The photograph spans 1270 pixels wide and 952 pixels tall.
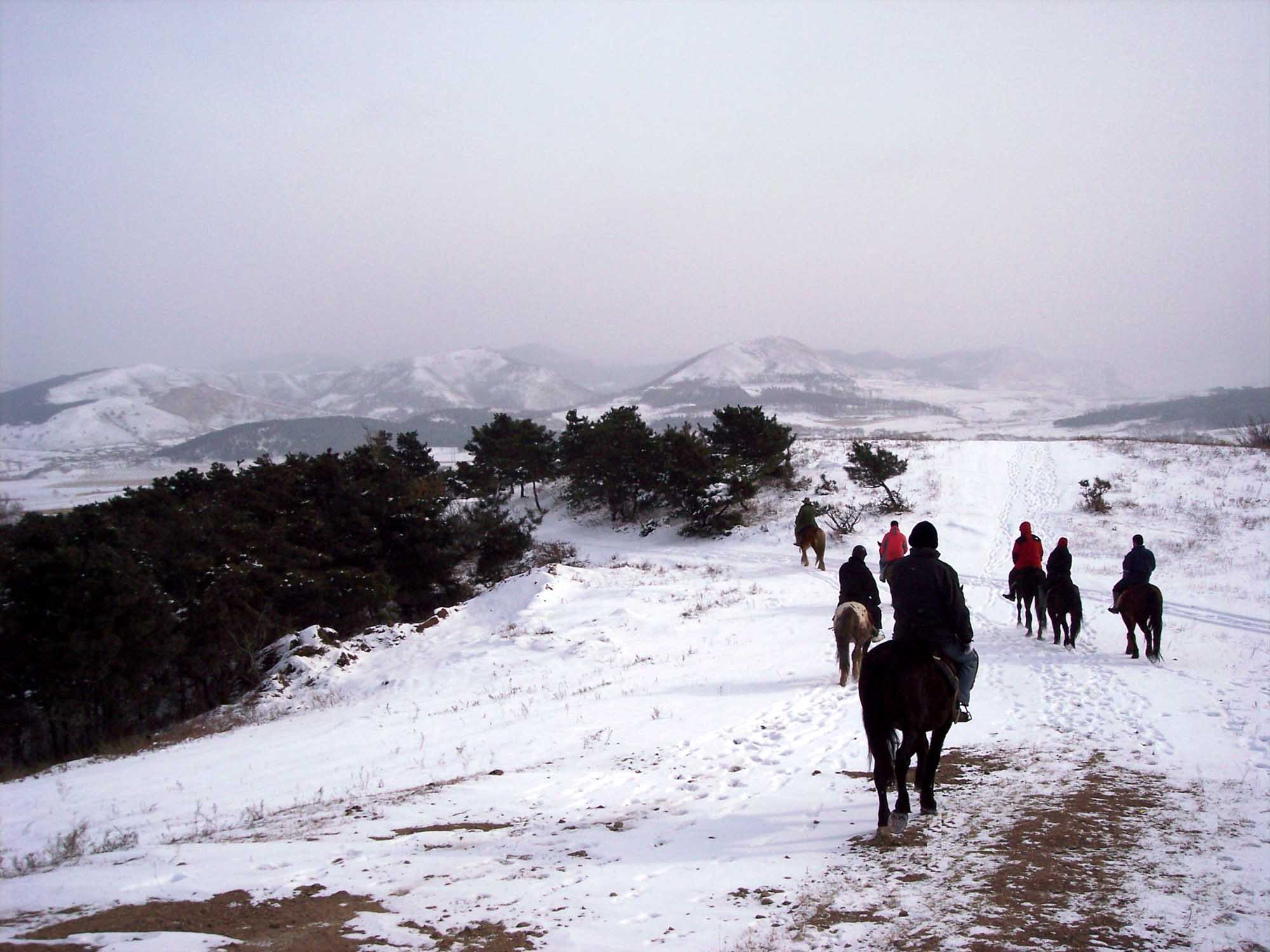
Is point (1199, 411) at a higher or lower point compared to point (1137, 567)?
higher

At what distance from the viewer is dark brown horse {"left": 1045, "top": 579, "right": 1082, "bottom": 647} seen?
1259cm

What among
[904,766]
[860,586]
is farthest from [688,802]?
[860,586]

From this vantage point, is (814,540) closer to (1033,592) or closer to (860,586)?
(1033,592)

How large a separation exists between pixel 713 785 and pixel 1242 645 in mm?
12098

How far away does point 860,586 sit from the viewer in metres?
10.2

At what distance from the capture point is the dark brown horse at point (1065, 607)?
12.6 m

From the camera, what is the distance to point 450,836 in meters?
5.74

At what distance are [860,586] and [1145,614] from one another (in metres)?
5.16

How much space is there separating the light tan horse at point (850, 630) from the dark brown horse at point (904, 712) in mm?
4396

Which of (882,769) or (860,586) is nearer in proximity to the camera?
(882,769)

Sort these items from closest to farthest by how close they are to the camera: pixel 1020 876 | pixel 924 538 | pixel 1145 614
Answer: pixel 1020 876
pixel 924 538
pixel 1145 614

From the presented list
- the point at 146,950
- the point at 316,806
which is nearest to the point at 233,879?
the point at 146,950

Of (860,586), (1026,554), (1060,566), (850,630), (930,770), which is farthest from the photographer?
(1026,554)

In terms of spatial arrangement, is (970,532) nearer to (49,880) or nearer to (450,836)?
(450,836)
